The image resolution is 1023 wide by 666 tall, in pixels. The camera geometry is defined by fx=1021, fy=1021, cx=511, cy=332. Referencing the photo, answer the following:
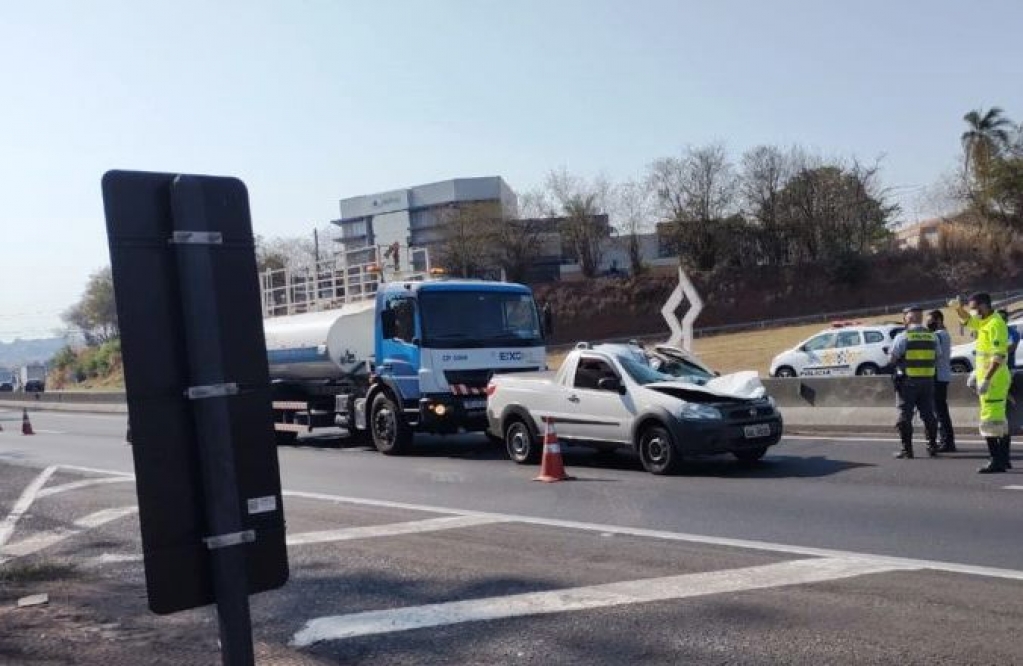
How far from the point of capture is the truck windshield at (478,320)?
16.7 metres

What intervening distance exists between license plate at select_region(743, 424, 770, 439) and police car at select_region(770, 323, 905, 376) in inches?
646

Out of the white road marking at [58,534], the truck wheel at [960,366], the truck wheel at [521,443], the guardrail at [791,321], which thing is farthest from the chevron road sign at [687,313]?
the guardrail at [791,321]

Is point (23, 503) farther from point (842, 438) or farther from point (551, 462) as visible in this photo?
point (842, 438)

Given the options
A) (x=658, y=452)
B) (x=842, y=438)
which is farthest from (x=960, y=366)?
A: (x=658, y=452)

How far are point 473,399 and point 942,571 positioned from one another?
10.2 m

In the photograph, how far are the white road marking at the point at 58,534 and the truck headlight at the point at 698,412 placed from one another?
22.2 feet

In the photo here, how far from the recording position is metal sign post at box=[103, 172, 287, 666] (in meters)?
2.86

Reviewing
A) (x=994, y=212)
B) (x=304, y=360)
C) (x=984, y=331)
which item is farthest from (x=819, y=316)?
(x=984, y=331)

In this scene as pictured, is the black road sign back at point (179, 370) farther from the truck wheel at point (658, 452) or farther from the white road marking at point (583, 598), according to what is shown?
the truck wheel at point (658, 452)

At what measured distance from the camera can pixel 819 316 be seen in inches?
2781

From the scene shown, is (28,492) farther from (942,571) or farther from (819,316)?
(819,316)

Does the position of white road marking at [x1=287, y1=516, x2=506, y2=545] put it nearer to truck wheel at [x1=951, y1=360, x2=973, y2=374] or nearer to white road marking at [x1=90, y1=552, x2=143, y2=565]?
white road marking at [x1=90, y1=552, x2=143, y2=565]

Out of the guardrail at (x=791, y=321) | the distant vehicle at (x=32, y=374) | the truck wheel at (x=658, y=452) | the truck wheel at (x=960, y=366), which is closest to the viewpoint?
the truck wheel at (x=658, y=452)

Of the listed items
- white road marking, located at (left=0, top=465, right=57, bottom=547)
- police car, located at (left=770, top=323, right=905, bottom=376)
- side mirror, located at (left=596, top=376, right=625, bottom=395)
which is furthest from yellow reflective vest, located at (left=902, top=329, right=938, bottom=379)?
police car, located at (left=770, top=323, right=905, bottom=376)
